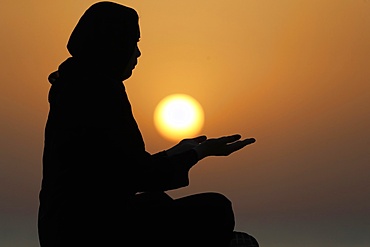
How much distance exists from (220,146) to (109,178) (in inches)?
33.7

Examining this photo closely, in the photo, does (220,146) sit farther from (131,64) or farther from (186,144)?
(131,64)

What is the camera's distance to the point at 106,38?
4.32 meters

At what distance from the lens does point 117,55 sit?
168 inches

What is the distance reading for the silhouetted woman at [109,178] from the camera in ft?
12.6

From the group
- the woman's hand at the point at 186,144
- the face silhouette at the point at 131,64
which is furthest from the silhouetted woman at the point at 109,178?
the woman's hand at the point at 186,144

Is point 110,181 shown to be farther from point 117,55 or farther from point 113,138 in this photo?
point 117,55

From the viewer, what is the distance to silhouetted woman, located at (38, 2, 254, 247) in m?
3.83

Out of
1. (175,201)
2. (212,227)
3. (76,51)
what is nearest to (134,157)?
(175,201)

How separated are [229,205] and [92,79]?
1.34 metres

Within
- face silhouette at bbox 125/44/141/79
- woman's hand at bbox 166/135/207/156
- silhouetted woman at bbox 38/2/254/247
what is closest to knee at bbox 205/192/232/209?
silhouetted woman at bbox 38/2/254/247

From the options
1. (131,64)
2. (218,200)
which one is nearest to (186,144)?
(218,200)

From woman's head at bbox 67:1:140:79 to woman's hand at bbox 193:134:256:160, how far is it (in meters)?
0.88

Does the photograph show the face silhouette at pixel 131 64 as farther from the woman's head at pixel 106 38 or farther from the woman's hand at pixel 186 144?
the woman's hand at pixel 186 144

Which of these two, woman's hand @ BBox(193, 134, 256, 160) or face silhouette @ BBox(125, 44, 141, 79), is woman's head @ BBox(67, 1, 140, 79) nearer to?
face silhouette @ BBox(125, 44, 141, 79)
